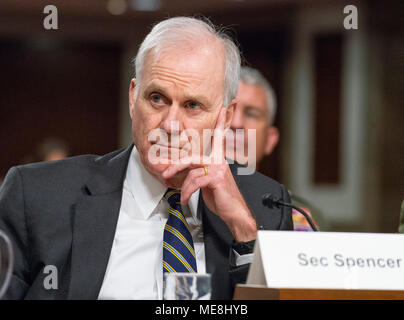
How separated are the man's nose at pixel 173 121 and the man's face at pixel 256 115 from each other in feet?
5.44

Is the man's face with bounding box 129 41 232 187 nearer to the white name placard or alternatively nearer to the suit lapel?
the suit lapel

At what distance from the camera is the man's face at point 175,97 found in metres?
1.87

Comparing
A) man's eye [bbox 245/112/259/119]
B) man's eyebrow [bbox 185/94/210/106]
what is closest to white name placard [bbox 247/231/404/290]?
man's eyebrow [bbox 185/94/210/106]

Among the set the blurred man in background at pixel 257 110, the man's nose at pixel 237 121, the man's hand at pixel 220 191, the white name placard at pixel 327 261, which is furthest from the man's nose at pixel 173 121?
the blurred man in background at pixel 257 110

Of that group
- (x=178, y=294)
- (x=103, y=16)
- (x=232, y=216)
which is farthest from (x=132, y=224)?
(x=103, y=16)

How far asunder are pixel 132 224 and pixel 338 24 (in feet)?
16.4

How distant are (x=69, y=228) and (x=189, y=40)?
2.04 feet

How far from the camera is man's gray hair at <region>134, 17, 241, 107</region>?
1915 millimetres

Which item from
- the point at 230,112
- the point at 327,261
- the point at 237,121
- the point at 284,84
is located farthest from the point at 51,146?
the point at 327,261

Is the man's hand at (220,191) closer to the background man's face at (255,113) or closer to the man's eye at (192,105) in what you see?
the man's eye at (192,105)

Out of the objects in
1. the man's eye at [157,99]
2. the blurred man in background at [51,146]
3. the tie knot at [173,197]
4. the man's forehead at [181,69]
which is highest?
the man's forehead at [181,69]

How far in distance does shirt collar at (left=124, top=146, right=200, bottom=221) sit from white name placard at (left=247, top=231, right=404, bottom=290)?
51cm

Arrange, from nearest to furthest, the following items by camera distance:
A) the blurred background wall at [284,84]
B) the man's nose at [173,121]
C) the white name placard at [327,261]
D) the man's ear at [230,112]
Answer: the white name placard at [327,261]
the man's nose at [173,121]
the man's ear at [230,112]
the blurred background wall at [284,84]

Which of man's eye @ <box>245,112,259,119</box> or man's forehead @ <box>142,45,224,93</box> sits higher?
man's forehead @ <box>142,45,224,93</box>
